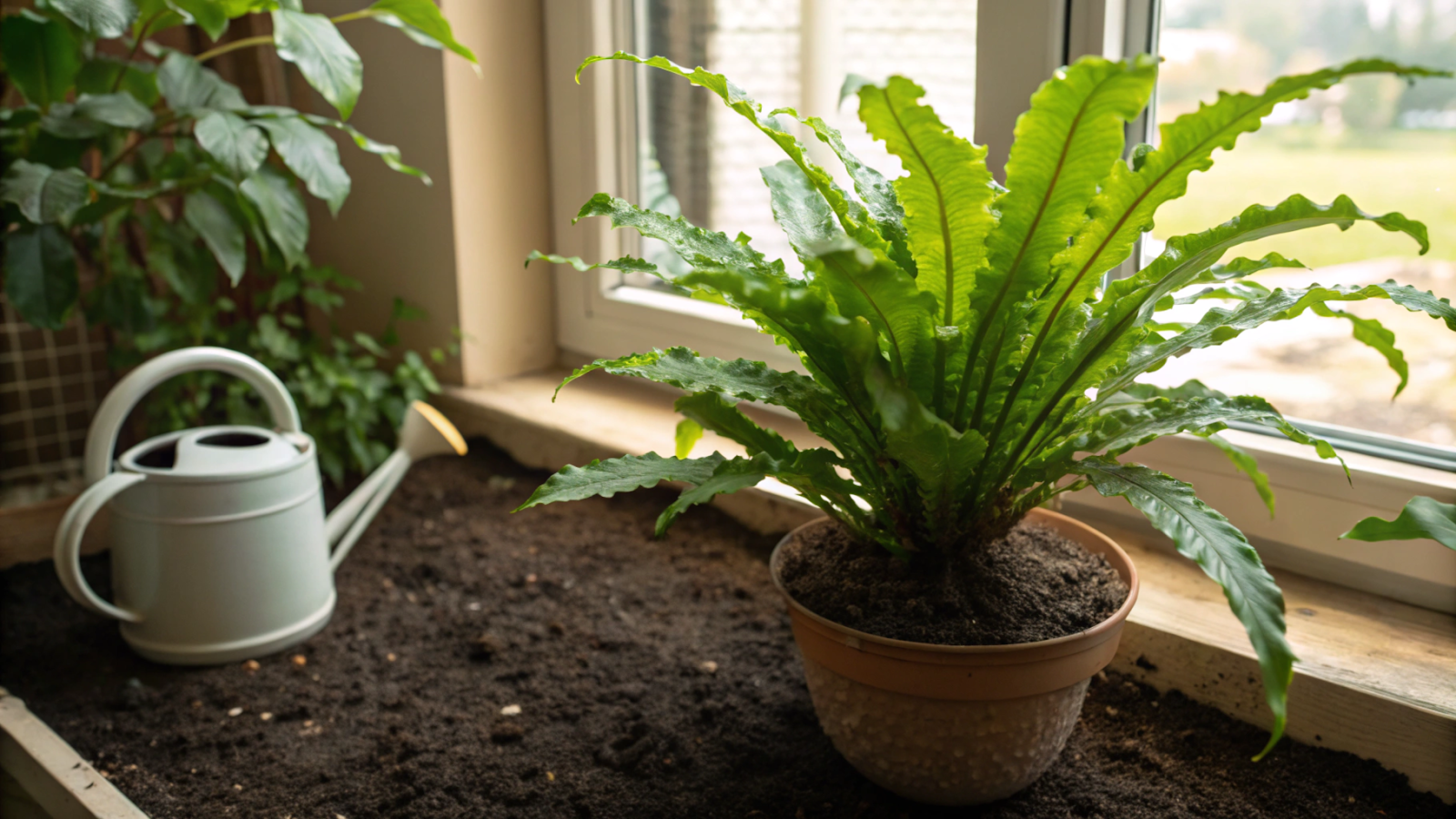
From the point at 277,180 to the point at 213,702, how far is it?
74cm

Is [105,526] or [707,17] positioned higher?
[707,17]

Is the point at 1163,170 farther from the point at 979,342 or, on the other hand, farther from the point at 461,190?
the point at 461,190

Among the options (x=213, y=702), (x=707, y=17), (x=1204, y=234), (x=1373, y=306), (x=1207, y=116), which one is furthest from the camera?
(x=707, y=17)

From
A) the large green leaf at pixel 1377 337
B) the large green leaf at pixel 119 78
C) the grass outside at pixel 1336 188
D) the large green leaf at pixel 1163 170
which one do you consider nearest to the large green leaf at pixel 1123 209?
the large green leaf at pixel 1163 170

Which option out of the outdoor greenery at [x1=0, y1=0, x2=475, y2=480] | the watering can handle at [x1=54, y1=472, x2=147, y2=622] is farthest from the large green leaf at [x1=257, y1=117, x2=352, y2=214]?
the watering can handle at [x1=54, y1=472, x2=147, y2=622]

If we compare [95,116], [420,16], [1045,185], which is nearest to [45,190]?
[95,116]

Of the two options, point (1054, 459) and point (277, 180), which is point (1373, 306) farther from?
point (277, 180)

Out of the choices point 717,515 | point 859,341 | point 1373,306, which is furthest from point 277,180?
point 1373,306

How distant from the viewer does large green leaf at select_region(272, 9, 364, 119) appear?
52.0 inches

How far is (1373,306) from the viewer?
4.52ft

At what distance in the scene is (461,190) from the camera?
1.90 meters

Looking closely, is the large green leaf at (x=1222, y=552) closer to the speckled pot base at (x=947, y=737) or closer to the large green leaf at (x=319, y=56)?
the speckled pot base at (x=947, y=737)

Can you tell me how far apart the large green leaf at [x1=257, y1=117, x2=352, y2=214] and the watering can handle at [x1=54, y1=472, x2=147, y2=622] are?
44cm

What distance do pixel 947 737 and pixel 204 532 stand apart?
3.08 ft
